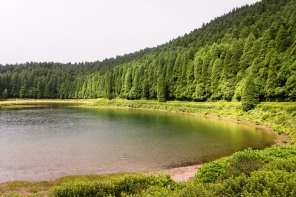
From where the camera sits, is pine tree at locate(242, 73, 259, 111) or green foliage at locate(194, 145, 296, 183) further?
pine tree at locate(242, 73, 259, 111)

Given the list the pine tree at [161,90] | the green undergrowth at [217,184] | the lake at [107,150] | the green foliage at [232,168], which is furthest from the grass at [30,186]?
the pine tree at [161,90]

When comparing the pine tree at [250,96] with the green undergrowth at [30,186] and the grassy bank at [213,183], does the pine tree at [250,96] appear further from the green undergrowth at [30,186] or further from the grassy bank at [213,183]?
the green undergrowth at [30,186]

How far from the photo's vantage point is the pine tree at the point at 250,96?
41.0 meters

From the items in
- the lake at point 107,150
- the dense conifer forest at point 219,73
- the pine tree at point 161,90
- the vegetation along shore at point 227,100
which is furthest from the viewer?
the pine tree at point 161,90

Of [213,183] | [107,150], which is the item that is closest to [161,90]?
[107,150]

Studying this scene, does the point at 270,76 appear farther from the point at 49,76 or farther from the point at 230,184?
the point at 49,76

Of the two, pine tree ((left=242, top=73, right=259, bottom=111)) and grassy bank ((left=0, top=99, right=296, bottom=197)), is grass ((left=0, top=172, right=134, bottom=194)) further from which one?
pine tree ((left=242, top=73, right=259, bottom=111))

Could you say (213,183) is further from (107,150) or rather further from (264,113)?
(264,113)

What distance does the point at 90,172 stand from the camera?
1548cm

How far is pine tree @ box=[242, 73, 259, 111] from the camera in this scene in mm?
41000

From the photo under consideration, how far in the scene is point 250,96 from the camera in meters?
41.2

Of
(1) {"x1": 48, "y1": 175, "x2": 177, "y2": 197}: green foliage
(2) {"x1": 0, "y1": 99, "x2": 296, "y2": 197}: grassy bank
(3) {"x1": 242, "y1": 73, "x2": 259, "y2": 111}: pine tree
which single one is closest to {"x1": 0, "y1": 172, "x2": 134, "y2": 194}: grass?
(2) {"x1": 0, "y1": 99, "x2": 296, "y2": 197}: grassy bank

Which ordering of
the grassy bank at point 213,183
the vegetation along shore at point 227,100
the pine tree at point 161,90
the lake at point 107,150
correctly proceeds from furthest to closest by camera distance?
the pine tree at point 161,90 → the lake at point 107,150 → the vegetation along shore at point 227,100 → the grassy bank at point 213,183

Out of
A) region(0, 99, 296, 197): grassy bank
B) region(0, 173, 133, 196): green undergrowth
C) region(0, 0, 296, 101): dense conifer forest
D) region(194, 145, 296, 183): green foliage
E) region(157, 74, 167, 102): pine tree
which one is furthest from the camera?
region(157, 74, 167, 102): pine tree
